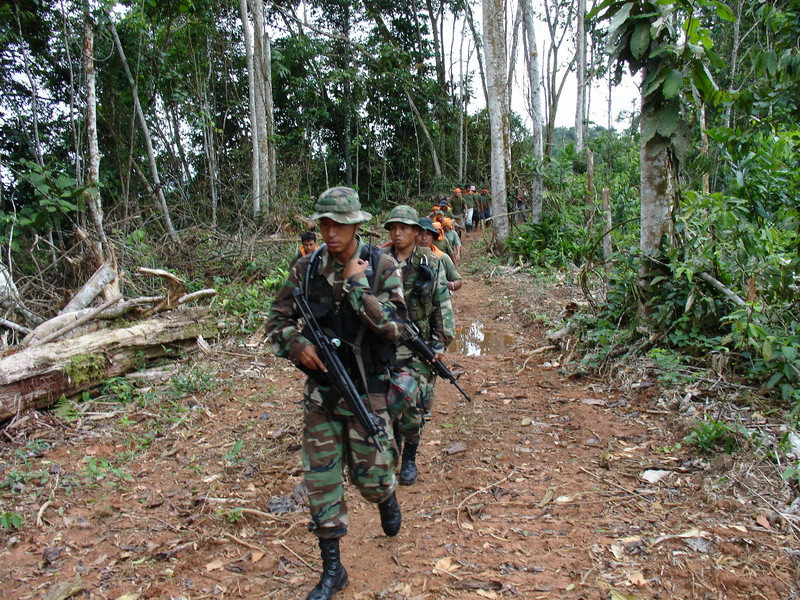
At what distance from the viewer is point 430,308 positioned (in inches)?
165

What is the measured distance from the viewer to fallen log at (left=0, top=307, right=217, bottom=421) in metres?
4.76

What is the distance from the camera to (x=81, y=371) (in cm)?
530

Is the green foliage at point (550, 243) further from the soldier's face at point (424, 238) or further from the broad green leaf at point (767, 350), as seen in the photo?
the broad green leaf at point (767, 350)

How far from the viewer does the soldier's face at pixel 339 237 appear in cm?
281

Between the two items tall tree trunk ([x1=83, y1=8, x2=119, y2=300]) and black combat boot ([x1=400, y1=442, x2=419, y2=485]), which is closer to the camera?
black combat boot ([x1=400, y1=442, x2=419, y2=485])

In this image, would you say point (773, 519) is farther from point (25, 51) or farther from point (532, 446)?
point (25, 51)

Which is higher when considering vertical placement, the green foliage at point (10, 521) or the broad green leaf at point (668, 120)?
the broad green leaf at point (668, 120)

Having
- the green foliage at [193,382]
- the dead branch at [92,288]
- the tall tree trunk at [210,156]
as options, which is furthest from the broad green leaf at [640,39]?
the tall tree trunk at [210,156]

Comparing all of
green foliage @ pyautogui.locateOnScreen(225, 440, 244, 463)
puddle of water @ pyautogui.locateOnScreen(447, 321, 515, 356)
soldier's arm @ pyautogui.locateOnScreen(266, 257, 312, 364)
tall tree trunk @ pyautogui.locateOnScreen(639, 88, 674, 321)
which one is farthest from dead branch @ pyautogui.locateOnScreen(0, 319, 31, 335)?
tall tree trunk @ pyautogui.locateOnScreen(639, 88, 674, 321)

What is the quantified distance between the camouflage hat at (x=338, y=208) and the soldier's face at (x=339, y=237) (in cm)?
3

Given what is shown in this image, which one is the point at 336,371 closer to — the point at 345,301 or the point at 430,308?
the point at 345,301

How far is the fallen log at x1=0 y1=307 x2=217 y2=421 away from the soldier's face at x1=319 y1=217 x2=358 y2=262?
355 cm

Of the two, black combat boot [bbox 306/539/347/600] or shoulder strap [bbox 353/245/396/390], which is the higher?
shoulder strap [bbox 353/245/396/390]

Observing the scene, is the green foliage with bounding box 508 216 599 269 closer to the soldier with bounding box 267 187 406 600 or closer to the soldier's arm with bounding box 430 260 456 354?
the soldier's arm with bounding box 430 260 456 354
